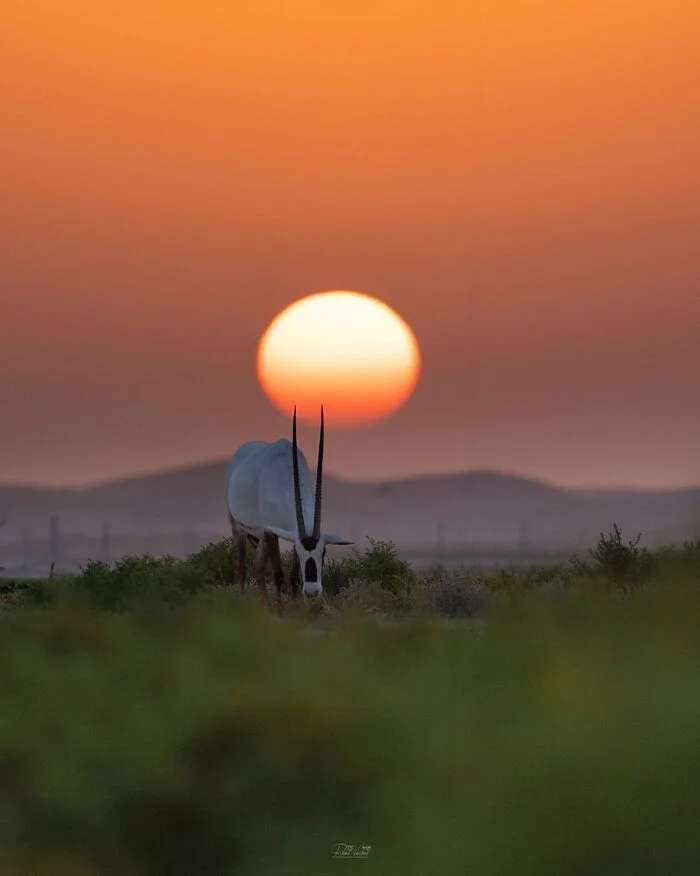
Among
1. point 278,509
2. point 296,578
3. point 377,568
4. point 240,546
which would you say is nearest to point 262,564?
point 278,509

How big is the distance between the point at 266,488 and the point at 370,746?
12.4 meters

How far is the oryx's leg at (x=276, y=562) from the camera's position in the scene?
59.7ft

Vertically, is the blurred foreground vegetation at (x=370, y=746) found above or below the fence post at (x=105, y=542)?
below

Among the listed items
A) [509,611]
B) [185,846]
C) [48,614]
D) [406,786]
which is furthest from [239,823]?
[48,614]

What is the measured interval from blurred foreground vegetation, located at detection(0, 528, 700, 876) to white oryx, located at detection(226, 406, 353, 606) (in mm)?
6992

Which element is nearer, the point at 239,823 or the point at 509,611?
the point at 239,823

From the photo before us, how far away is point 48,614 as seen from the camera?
38.4ft

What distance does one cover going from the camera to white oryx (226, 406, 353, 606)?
1719 cm

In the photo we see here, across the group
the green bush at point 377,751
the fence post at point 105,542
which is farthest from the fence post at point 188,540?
the green bush at point 377,751

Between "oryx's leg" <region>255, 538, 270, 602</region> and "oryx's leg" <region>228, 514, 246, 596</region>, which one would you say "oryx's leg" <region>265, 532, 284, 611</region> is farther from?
"oryx's leg" <region>228, 514, 246, 596</region>

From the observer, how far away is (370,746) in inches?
264

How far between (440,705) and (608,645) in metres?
1.21

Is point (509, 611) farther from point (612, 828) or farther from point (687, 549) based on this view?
point (687, 549)

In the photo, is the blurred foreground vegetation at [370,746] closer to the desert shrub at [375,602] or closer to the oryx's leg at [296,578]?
the desert shrub at [375,602]
